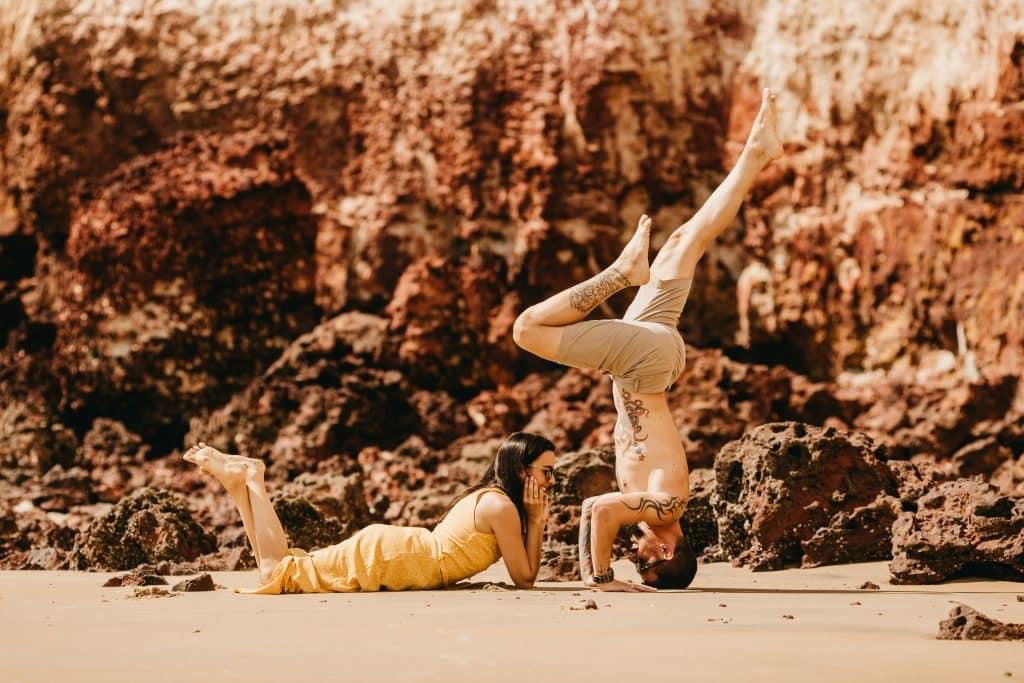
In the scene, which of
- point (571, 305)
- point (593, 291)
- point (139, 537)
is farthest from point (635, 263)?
point (139, 537)

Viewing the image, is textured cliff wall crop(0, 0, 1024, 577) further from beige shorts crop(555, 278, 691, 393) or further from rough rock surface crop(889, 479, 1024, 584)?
beige shorts crop(555, 278, 691, 393)

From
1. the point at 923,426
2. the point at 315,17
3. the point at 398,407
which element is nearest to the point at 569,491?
the point at 923,426

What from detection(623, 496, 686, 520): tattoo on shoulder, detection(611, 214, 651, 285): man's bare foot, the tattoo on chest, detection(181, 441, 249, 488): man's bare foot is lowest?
detection(623, 496, 686, 520): tattoo on shoulder

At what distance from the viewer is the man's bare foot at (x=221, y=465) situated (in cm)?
609

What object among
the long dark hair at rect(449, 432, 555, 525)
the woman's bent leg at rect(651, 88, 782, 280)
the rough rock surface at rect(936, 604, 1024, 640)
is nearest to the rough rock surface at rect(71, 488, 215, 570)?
the long dark hair at rect(449, 432, 555, 525)

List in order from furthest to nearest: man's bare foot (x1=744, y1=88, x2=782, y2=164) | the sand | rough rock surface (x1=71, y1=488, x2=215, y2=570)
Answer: rough rock surface (x1=71, y1=488, x2=215, y2=570) → man's bare foot (x1=744, y1=88, x2=782, y2=164) → the sand

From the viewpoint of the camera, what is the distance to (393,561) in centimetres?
593

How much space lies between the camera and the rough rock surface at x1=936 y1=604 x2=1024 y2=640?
371 centimetres

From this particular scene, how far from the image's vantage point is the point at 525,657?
3.46 metres

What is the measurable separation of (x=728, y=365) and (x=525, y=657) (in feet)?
46.4

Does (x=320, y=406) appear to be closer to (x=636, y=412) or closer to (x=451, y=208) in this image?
(x=451, y=208)

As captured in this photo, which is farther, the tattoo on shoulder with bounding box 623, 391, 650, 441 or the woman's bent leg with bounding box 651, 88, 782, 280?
the woman's bent leg with bounding box 651, 88, 782, 280

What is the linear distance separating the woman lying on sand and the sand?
0.67ft

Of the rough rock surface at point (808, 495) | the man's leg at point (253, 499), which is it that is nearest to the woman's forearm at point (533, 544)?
the man's leg at point (253, 499)
